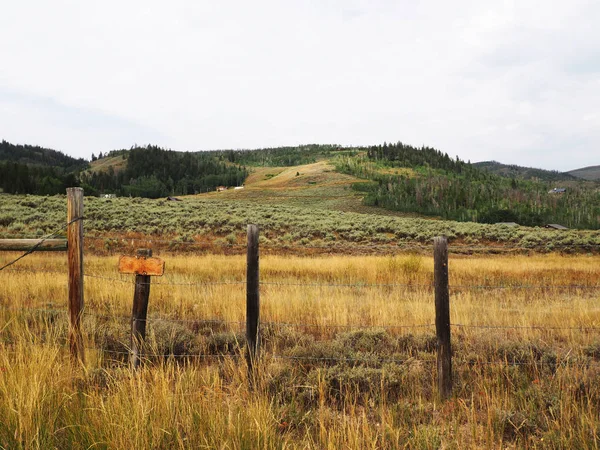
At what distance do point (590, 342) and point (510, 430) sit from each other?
3444 millimetres

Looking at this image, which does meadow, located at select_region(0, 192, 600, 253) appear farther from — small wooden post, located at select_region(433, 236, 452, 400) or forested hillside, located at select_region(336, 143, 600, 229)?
forested hillside, located at select_region(336, 143, 600, 229)

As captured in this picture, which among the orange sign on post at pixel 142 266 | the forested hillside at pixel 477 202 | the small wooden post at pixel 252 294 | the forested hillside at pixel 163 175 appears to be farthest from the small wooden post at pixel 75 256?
the forested hillside at pixel 163 175

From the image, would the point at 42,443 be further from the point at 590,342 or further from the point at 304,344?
the point at 590,342

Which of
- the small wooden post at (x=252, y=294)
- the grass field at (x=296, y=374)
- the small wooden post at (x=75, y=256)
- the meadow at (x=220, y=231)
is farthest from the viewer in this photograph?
the meadow at (x=220, y=231)

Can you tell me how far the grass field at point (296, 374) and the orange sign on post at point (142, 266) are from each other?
106 centimetres

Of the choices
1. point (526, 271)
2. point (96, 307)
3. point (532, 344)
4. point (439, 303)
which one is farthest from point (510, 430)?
point (526, 271)

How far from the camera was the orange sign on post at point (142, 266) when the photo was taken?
196 inches

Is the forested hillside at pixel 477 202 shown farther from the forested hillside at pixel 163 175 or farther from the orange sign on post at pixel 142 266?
the orange sign on post at pixel 142 266

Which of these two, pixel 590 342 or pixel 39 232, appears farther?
pixel 39 232

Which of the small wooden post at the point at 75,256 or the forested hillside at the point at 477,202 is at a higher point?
the forested hillside at the point at 477,202

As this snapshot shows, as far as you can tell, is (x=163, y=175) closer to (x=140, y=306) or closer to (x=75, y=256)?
(x=75, y=256)

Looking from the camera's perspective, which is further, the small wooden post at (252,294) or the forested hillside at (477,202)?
the forested hillside at (477,202)

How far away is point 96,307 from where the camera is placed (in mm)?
7992

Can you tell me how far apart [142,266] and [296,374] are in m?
2.30
